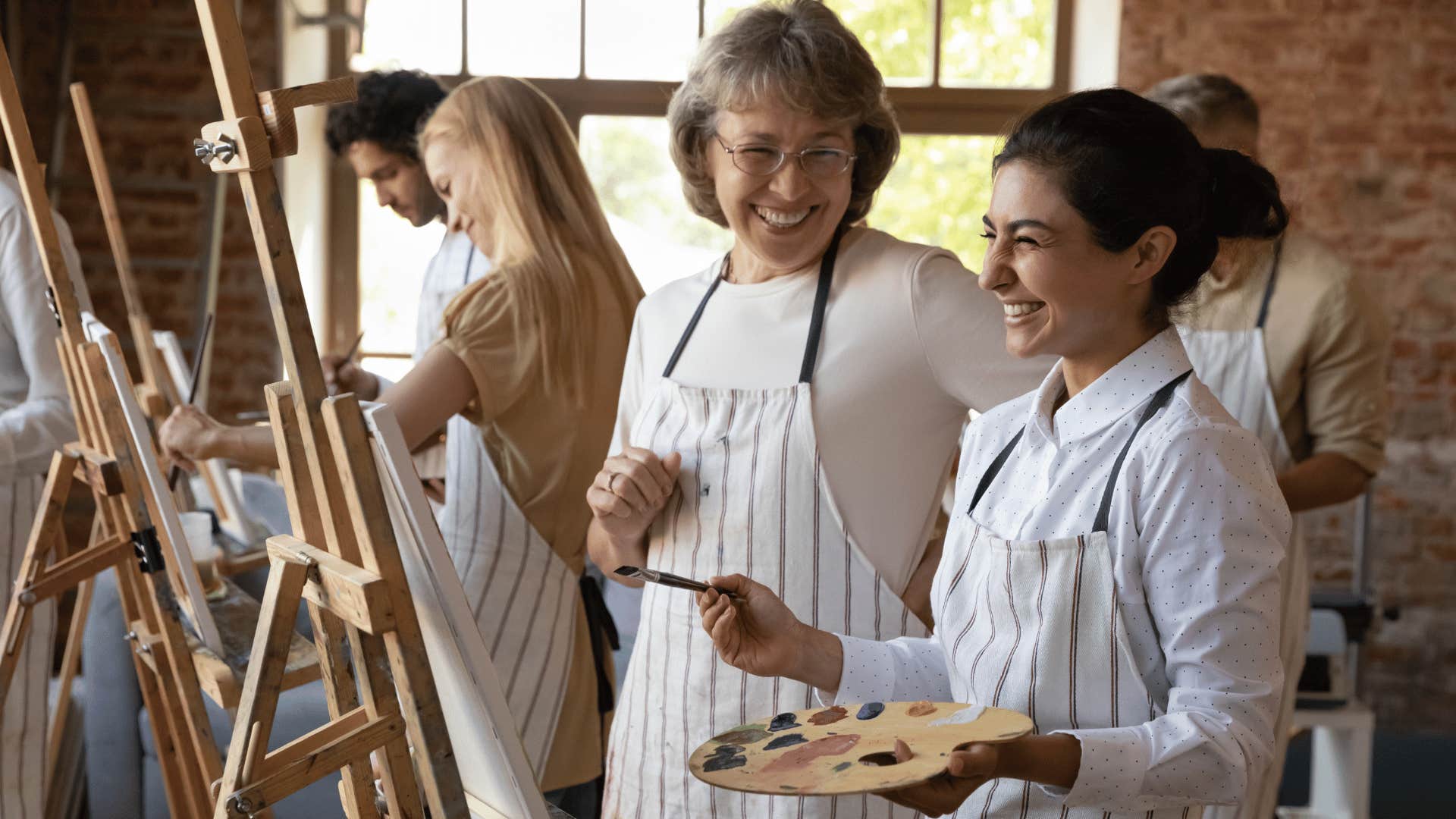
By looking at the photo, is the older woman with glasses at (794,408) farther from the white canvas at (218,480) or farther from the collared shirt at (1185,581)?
the white canvas at (218,480)

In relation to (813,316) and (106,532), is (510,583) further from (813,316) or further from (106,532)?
(813,316)

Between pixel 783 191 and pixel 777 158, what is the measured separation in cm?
4

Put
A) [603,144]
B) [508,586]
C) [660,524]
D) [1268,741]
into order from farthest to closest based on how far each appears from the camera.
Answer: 1. [603,144]
2. [508,586]
3. [660,524]
4. [1268,741]

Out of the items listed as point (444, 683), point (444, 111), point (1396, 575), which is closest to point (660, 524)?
point (444, 683)

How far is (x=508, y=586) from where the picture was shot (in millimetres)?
2090

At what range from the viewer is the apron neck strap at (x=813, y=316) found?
1.50m

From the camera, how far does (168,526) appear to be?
1720 millimetres

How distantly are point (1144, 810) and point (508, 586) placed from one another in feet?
4.00

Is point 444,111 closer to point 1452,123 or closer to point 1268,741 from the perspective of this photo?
Answer: point 1268,741

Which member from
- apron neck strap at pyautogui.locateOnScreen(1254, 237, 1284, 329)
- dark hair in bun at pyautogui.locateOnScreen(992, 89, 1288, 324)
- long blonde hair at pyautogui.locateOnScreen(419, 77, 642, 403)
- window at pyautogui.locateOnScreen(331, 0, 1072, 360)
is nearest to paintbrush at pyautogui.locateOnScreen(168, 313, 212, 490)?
long blonde hair at pyautogui.locateOnScreen(419, 77, 642, 403)

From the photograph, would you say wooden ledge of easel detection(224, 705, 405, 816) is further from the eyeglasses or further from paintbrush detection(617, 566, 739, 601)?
the eyeglasses

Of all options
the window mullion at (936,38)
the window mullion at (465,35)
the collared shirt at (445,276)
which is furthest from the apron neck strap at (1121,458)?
the window mullion at (465,35)

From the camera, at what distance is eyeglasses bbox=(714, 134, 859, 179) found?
1.51m

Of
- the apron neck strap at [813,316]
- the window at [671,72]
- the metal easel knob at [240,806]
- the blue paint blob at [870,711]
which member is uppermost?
the window at [671,72]
